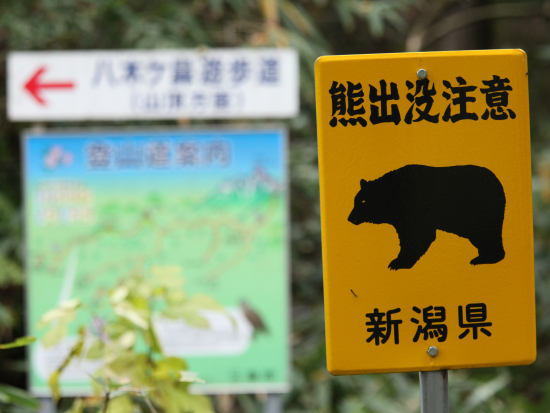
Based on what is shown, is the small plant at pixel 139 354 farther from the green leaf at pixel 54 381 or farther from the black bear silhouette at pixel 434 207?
the black bear silhouette at pixel 434 207

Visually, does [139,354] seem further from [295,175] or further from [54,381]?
[295,175]

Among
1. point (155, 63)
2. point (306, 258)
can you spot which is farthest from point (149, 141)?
point (306, 258)

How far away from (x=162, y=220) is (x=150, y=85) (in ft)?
1.63

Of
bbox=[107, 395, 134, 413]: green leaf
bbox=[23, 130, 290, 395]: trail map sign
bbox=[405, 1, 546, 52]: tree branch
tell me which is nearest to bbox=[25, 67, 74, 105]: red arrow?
bbox=[23, 130, 290, 395]: trail map sign

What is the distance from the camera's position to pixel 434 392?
0.87m

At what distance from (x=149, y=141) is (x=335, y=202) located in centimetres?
140

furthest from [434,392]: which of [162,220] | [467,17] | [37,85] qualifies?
[467,17]

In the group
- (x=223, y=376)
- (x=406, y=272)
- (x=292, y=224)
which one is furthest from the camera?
(x=292, y=224)

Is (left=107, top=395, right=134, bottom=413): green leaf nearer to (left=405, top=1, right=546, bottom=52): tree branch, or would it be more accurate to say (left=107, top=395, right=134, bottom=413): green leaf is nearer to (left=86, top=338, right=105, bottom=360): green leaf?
(left=86, top=338, right=105, bottom=360): green leaf

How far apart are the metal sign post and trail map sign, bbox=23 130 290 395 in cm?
126

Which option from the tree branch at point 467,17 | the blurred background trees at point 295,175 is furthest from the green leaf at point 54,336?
the tree branch at point 467,17

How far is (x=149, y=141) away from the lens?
7.01 ft

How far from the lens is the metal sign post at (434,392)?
87cm

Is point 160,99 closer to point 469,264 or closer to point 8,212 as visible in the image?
point 8,212
